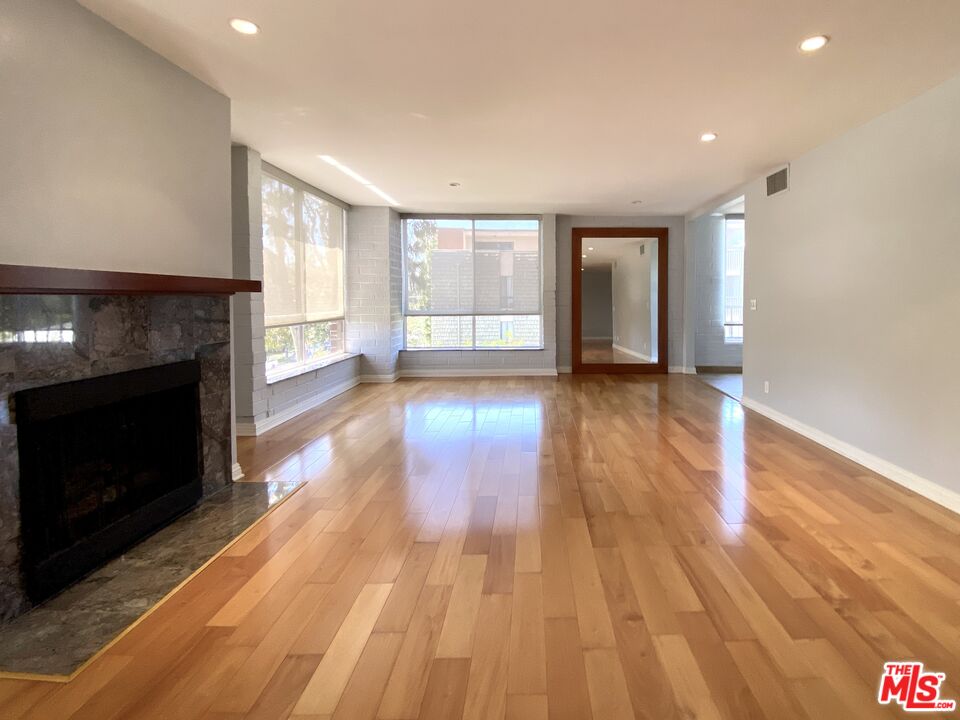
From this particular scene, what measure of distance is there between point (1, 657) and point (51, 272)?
1.32m

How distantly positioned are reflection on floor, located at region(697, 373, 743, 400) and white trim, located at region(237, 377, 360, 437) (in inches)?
195

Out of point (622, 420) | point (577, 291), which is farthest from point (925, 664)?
point (577, 291)

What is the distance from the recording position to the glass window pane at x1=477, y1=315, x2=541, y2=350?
9320mm

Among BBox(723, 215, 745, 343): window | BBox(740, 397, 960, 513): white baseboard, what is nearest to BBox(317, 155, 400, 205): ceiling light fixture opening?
BBox(740, 397, 960, 513): white baseboard

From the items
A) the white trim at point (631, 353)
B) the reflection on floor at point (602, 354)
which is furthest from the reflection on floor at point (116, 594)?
the white trim at point (631, 353)

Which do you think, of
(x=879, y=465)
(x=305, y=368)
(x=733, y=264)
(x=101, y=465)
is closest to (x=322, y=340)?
(x=305, y=368)

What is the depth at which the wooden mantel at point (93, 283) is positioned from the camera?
198cm

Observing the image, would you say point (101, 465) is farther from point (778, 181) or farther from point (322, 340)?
point (778, 181)

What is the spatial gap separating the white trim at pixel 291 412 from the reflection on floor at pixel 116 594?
76.2 inches

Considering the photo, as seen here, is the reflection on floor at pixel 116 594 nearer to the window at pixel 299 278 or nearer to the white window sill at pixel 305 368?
the white window sill at pixel 305 368

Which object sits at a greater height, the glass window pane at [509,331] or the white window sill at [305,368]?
the glass window pane at [509,331]

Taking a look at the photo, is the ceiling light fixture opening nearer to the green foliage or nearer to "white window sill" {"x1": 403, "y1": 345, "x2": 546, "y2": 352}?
the green foliage

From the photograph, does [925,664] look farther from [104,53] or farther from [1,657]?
[104,53]

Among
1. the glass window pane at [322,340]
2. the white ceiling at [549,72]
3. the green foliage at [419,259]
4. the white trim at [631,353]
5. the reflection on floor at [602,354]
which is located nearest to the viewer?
the white ceiling at [549,72]
